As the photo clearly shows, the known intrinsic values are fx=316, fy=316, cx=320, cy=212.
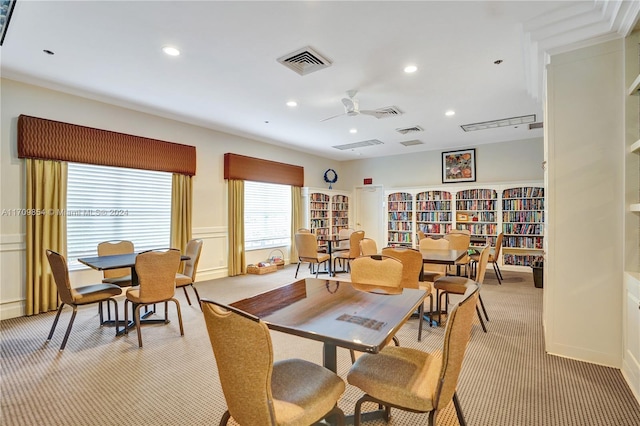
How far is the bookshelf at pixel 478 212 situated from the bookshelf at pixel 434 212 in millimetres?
246

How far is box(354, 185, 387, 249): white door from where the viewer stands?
8.99 metres

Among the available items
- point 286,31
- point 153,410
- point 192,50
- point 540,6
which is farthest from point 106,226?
point 540,6

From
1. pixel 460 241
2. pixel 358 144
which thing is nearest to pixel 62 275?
pixel 460 241

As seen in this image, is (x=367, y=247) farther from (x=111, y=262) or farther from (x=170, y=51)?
(x=170, y=51)

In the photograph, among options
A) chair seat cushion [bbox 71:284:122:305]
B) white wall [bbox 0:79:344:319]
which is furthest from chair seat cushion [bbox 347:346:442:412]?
white wall [bbox 0:79:344:319]

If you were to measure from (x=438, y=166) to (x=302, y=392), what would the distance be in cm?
748

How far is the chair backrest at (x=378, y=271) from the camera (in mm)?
2406

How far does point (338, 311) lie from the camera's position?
1.70m

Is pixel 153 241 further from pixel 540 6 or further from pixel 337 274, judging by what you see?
pixel 540 6

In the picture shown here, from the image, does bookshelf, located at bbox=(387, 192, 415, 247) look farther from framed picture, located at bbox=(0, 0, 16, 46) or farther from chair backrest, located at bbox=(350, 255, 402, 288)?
framed picture, located at bbox=(0, 0, 16, 46)

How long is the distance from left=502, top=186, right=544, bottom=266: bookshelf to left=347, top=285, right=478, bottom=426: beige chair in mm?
6144

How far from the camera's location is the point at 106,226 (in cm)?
461

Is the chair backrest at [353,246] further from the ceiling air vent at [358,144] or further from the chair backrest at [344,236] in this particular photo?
the ceiling air vent at [358,144]

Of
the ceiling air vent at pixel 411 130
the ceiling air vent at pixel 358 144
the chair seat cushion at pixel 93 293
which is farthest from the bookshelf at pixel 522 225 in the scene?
the chair seat cushion at pixel 93 293
